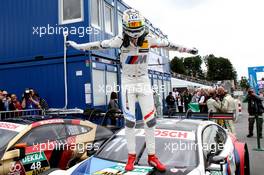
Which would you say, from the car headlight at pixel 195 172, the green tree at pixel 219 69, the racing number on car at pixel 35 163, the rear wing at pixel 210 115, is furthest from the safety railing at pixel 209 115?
the green tree at pixel 219 69

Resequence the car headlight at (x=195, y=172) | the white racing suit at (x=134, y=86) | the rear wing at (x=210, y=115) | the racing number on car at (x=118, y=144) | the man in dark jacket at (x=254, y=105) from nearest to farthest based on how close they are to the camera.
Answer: the car headlight at (x=195, y=172) < the white racing suit at (x=134, y=86) < the racing number on car at (x=118, y=144) < the rear wing at (x=210, y=115) < the man in dark jacket at (x=254, y=105)

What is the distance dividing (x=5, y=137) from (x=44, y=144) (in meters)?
0.66

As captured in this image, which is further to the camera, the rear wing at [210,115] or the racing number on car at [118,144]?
the rear wing at [210,115]

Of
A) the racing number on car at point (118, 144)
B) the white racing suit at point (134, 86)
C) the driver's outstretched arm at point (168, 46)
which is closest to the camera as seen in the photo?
the white racing suit at point (134, 86)

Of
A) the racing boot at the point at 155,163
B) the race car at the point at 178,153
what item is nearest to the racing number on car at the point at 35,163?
the race car at the point at 178,153

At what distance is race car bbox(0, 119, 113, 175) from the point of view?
5.32 m

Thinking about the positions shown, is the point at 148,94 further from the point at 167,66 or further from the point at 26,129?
the point at 167,66

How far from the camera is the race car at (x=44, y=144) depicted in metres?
5.32

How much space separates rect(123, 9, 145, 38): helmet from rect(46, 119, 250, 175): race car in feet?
4.90

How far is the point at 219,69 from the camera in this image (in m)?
103

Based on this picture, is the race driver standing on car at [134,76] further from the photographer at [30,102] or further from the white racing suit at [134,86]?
the photographer at [30,102]

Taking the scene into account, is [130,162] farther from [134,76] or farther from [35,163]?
[35,163]

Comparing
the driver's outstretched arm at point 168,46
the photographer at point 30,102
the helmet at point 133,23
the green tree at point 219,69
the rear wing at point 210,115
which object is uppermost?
the green tree at point 219,69

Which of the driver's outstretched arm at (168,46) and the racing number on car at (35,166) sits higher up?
the driver's outstretched arm at (168,46)
